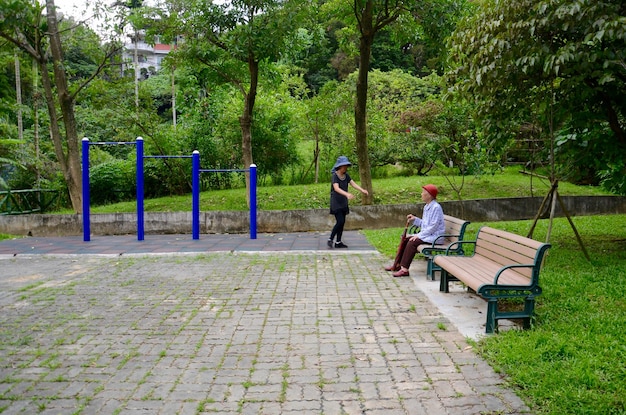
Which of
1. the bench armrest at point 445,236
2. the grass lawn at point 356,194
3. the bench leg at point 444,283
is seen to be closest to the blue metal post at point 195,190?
the grass lawn at point 356,194

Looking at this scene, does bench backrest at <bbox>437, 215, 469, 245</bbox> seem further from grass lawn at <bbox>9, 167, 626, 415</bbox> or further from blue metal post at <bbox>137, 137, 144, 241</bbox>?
blue metal post at <bbox>137, 137, 144, 241</bbox>

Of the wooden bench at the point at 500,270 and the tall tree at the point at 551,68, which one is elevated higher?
the tall tree at the point at 551,68

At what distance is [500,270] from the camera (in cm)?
484

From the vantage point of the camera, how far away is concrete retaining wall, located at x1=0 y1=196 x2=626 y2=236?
1350 centimetres

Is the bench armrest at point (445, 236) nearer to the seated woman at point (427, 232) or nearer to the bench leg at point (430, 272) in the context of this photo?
the seated woman at point (427, 232)

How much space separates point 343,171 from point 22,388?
23.8ft

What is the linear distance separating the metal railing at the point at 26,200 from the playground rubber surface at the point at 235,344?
9140mm

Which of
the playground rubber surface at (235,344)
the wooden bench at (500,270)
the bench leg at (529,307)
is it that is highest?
the wooden bench at (500,270)

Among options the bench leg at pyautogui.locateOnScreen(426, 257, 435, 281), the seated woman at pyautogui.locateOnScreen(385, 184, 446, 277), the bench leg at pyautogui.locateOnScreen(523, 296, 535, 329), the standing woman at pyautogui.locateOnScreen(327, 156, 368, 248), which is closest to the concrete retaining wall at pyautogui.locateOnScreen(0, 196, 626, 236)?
the standing woman at pyautogui.locateOnScreen(327, 156, 368, 248)

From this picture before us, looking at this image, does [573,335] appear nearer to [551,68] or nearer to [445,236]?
[445,236]

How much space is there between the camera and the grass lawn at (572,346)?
3.47 meters

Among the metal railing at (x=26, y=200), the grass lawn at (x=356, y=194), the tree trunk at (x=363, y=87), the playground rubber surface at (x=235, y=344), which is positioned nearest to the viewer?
the playground rubber surface at (x=235, y=344)

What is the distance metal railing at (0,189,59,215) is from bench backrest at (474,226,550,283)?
47.5 feet

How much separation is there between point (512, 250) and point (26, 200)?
16118 millimetres
